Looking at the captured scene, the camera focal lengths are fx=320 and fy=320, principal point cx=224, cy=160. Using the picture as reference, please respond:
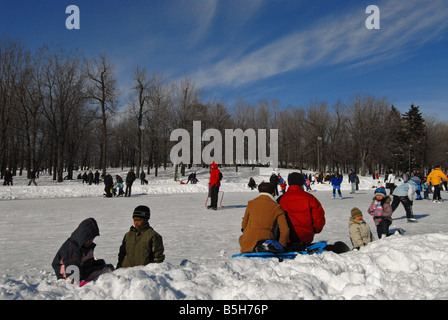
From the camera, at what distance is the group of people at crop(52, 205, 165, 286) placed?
3.78 meters

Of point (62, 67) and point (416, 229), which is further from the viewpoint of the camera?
point (62, 67)

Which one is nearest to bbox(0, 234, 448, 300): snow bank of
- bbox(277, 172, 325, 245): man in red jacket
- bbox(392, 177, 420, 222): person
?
bbox(277, 172, 325, 245): man in red jacket

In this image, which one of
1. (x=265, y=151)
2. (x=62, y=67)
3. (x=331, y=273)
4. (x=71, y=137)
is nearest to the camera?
(x=331, y=273)

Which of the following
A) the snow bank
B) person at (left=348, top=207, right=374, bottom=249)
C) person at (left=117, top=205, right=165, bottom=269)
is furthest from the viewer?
person at (left=348, top=207, right=374, bottom=249)

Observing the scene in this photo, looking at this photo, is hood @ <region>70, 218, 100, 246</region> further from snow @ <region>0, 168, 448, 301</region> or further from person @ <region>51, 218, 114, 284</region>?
snow @ <region>0, 168, 448, 301</region>

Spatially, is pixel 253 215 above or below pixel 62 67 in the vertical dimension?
below

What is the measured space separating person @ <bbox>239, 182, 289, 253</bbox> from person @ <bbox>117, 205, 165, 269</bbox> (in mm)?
1267

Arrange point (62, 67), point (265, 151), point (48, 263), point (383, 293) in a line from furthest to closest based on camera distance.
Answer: point (265, 151)
point (62, 67)
point (48, 263)
point (383, 293)

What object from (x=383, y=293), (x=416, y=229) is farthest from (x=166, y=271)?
(x=416, y=229)

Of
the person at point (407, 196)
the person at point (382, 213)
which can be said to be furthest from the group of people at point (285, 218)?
the person at point (407, 196)

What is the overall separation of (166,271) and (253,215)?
148 cm

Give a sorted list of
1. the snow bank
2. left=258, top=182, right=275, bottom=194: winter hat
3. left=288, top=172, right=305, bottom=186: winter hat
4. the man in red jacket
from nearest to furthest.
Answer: the snow bank
left=258, top=182, right=275, bottom=194: winter hat
the man in red jacket
left=288, top=172, right=305, bottom=186: winter hat
